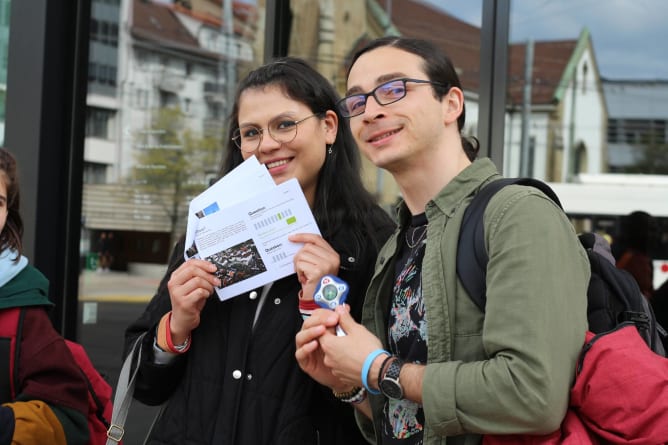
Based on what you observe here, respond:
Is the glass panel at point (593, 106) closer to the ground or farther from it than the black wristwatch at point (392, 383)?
farther from it

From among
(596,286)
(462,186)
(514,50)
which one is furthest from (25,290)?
(514,50)

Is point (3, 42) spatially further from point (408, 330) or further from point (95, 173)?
point (408, 330)

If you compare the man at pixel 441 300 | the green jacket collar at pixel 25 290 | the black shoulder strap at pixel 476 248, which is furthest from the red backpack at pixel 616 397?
the green jacket collar at pixel 25 290

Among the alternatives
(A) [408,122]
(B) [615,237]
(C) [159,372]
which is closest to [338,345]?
(A) [408,122]

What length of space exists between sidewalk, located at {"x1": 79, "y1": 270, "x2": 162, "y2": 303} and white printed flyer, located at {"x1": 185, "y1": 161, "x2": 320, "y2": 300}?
3.38 meters

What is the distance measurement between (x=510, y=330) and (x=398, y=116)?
0.53 metres

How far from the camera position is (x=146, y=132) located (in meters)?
6.32

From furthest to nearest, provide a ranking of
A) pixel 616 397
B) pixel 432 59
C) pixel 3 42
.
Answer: pixel 3 42, pixel 432 59, pixel 616 397

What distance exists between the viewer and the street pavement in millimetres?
5145

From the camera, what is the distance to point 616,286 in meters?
1.37

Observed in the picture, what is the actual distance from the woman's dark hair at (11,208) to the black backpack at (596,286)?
1.32 m

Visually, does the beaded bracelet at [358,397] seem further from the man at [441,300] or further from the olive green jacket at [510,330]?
the olive green jacket at [510,330]

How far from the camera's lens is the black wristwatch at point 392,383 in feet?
4.40

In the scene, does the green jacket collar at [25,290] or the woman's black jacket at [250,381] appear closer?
the woman's black jacket at [250,381]
